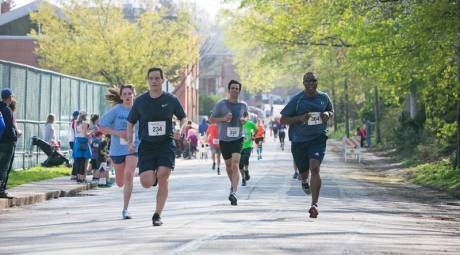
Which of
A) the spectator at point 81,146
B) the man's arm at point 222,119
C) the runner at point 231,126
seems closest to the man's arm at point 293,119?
the man's arm at point 222,119

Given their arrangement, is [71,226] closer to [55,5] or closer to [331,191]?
[331,191]

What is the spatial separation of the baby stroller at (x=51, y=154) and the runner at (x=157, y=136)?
16.8 meters

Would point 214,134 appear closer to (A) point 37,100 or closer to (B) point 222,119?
(A) point 37,100

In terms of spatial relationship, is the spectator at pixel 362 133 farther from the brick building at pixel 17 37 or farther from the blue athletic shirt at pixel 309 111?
the blue athletic shirt at pixel 309 111

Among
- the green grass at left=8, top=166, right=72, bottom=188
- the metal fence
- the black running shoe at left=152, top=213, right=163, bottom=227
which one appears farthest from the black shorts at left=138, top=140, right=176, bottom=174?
the metal fence

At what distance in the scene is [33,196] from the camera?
19.9 meters

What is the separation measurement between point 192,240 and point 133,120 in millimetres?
3044

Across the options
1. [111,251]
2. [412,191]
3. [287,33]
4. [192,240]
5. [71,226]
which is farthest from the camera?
[287,33]

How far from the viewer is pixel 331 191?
23.6 meters

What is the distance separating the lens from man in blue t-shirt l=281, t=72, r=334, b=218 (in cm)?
1511

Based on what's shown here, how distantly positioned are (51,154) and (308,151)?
56.3 ft

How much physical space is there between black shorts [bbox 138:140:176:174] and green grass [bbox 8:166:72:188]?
9.48 meters

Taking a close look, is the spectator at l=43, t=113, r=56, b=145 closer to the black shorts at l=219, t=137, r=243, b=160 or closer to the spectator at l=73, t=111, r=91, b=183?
the spectator at l=73, t=111, r=91, b=183

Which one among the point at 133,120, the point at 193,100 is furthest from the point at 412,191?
the point at 193,100
